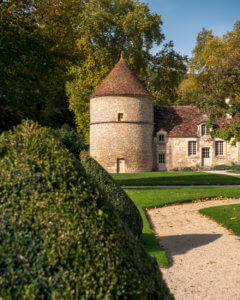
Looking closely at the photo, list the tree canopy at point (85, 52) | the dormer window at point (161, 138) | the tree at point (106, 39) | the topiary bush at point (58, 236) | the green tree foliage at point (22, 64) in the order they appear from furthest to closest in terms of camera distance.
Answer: the dormer window at point (161, 138), the tree at point (106, 39), the tree canopy at point (85, 52), the green tree foliage at point (22, 64), the topiary bush at point (58, 236)

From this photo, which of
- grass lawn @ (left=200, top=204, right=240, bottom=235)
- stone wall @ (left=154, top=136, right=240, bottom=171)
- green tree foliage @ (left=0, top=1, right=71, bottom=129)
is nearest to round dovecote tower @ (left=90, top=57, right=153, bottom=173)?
stone wall @ (left=154, top=136, right=240, bottom=171)

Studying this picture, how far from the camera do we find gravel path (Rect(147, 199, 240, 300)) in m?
4.86

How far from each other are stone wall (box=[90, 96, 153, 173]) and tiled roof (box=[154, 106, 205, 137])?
3587 millimetres

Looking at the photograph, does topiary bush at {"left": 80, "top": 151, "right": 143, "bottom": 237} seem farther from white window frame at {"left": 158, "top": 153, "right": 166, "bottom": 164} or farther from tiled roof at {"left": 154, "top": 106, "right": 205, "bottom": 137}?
tiled roof at {"left": 154, "top": 106, "right": 205, "bottom": 137}

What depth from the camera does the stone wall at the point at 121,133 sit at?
31641 mm

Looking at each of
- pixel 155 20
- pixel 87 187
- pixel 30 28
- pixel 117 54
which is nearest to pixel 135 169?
pixel 117 54

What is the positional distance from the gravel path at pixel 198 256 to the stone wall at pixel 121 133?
20761 mm

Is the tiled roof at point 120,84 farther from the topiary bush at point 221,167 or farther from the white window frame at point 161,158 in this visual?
the topiary bush at point 221,167

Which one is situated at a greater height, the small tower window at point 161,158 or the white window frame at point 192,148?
the white window frame at point 192,148

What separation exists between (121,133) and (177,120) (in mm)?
7110

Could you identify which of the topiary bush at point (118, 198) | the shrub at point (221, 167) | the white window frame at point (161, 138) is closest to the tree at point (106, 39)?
the white window frame at point (161, 138)

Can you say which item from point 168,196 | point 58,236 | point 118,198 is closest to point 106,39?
point 168,196

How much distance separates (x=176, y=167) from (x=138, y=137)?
16.8ft

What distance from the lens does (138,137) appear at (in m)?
32.2
